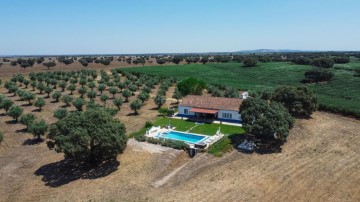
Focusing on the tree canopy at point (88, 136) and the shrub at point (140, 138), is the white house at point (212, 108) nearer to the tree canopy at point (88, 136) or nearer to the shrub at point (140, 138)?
the shrub at point (140, 138)

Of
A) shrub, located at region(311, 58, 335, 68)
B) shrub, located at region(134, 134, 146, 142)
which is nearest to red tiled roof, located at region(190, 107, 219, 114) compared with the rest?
shrub, located at region(134, 134, 146, 142)

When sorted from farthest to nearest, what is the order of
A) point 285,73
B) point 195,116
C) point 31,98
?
point 285,73 → point 31,98 → point 195,116

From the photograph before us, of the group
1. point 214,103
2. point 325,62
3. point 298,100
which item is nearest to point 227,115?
point 214,103

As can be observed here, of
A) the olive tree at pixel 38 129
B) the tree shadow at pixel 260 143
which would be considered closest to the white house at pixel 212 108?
the tree shadow at pixel 260 143

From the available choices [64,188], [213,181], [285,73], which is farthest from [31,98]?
[285,73]

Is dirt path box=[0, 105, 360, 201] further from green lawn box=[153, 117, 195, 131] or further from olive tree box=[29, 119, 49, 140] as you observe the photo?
green lawn box=[153, 117, 195, 131]

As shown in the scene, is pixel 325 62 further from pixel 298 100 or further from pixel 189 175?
pixel 189 175

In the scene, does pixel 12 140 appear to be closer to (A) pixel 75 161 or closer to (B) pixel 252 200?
(A) pixel 75 161
